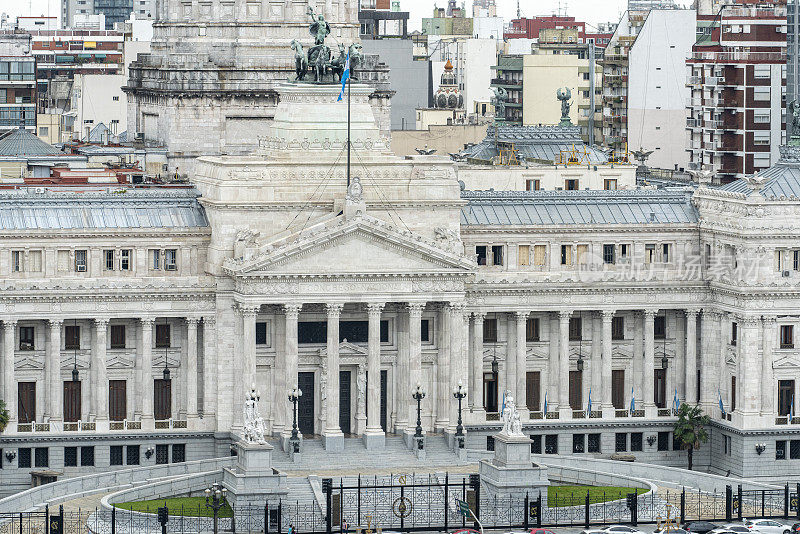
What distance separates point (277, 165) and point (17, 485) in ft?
88.5

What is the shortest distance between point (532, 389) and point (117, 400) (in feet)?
94.8

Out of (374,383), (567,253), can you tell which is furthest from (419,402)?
(567,253)

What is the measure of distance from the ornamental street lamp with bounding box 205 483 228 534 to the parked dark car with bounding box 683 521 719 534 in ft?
89.2

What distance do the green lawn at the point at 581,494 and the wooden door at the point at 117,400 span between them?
30047 mm

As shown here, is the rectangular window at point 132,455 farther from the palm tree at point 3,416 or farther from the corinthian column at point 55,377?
the palm tree at point 3,416

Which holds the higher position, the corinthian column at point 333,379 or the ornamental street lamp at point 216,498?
the corinthian column at point 333,379

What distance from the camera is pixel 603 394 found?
651ft

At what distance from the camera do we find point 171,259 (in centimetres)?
19100

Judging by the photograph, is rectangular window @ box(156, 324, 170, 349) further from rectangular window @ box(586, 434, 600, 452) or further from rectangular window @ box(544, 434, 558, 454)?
rectangular window @ box(586, 434, 600, 452)

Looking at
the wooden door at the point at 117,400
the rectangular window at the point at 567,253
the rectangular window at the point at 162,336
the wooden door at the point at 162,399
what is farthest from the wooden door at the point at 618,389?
the wooden door at the point at 117,400

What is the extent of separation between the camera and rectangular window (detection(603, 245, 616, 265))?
198 meters

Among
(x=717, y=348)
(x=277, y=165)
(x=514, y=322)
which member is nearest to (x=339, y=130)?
(x=277, y=165)

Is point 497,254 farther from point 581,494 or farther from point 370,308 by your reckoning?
point 581,494

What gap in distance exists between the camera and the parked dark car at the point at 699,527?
6526 inches
